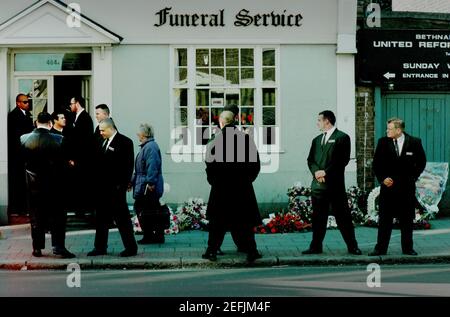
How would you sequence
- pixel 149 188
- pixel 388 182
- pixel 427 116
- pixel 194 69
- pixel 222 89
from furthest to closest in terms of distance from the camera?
pixel 427 116 < pixel 222 89 < pixel 194 69 < pixel 149 188 < pixel 388 182

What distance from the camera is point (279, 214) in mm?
13875

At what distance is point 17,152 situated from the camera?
14.3 metres

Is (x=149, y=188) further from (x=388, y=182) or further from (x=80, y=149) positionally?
(x=388, y=182)

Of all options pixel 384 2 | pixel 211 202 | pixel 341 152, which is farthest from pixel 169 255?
pixel 384 2

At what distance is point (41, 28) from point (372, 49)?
604 cm

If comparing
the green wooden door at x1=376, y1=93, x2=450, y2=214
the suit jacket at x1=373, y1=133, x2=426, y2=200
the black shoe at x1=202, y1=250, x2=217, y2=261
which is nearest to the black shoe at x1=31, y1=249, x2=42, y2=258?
the black shoe at x1=202, y1=250, x2=217, y2=261

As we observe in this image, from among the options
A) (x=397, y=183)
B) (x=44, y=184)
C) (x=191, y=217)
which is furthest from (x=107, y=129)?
(x=397, y=183)

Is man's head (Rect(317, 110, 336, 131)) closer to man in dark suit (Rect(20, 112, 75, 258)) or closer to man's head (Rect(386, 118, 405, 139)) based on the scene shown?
man's head (Rect(386, 118, 405, 139))

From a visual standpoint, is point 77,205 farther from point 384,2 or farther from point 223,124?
point 384,2

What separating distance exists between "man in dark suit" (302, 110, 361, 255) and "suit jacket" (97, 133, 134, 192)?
260 cm

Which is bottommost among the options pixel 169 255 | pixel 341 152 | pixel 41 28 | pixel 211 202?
pixel 169 255

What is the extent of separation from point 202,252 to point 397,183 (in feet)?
9.49

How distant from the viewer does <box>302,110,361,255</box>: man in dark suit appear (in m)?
10.9

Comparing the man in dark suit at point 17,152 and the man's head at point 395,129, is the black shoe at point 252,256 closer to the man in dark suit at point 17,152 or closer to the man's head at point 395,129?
the man's head at point 395,129
